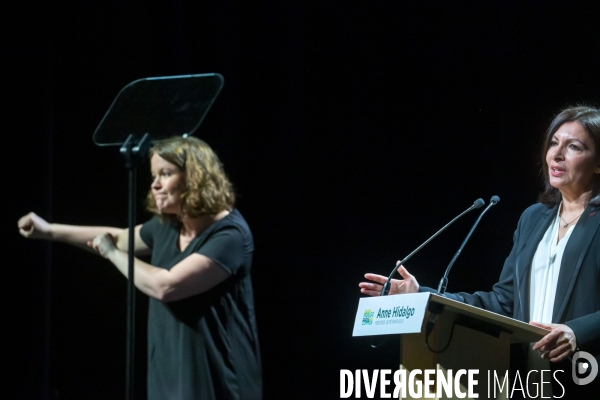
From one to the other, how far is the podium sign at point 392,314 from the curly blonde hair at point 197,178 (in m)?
0.89

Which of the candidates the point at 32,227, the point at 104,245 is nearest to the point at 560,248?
the point at 104,245

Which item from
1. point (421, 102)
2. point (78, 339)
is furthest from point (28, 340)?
point (421, 102)

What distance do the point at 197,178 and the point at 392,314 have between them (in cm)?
112

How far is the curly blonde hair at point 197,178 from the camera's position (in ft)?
9.85

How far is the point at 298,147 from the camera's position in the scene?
3.93 meters

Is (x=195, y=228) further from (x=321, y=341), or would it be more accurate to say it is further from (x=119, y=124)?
(x=321, y=341)

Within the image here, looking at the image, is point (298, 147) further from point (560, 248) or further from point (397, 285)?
point (560, 248)

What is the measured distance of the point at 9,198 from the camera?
412 centimetres

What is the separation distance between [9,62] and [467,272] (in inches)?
99.0

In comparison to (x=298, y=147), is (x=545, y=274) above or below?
below

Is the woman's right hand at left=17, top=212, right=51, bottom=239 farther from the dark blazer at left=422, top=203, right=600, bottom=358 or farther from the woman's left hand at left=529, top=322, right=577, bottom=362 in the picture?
the woman's left hand at left=529, top=322, right=577, bottom=362

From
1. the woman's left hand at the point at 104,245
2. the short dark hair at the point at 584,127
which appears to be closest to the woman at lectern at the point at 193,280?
the woman's left hand at the point at 104,245

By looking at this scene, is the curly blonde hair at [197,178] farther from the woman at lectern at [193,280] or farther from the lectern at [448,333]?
the lectern at [448,333]

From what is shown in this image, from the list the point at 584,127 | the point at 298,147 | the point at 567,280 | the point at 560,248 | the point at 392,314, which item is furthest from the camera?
the point at 298,147
